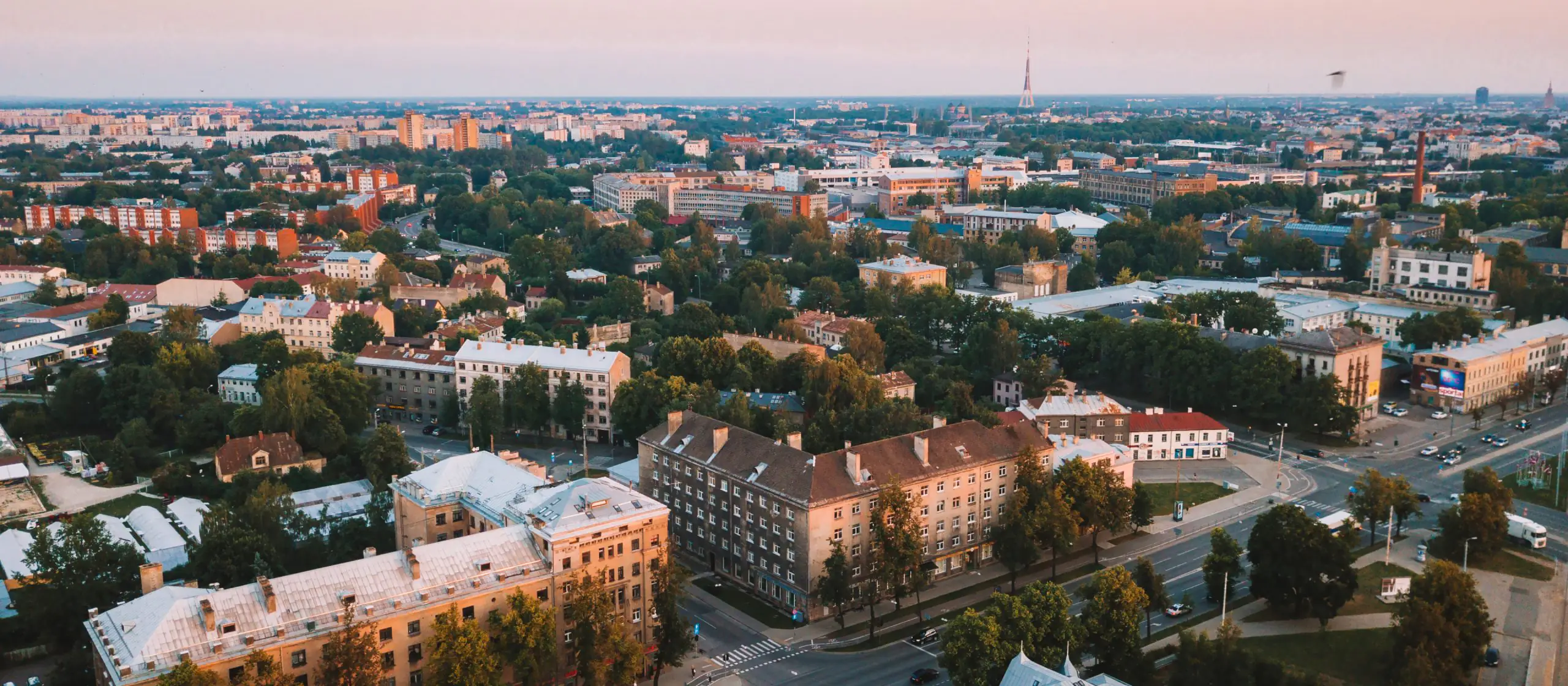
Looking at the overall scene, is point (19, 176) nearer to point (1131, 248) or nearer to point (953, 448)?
point (1131, 248)

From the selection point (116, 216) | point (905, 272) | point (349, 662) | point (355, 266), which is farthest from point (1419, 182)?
point (116, 216)

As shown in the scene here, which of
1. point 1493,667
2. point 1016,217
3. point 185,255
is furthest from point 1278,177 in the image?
point 1493,667

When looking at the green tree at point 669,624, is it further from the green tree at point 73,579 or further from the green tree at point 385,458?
the green tree at point 385,458

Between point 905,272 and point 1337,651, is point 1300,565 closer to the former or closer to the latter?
point 1337,651

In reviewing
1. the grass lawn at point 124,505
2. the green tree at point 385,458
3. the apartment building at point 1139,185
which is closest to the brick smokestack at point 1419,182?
the apartment building at point 1139,185

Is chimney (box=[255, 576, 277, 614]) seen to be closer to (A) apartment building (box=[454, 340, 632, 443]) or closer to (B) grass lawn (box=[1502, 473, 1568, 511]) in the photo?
(A) apartment building (box=[454, 340, 632, 443])

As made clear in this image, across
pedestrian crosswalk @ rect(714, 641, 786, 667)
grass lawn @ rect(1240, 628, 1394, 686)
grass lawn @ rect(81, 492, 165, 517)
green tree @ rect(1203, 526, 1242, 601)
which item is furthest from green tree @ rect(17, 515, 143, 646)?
grass lawn @ rect(1240, 628, 1394, 686)
